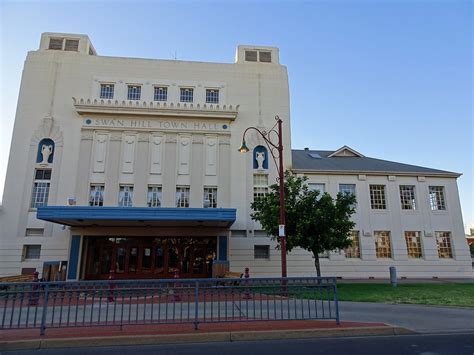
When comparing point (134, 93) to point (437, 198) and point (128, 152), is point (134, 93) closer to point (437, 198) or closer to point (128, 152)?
point (128, 152)

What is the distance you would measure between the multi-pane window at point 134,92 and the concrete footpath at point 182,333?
65.0 ft

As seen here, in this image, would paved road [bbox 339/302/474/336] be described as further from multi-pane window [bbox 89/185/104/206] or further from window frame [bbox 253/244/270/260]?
multi-pane window [bbox 89/185/104/206]

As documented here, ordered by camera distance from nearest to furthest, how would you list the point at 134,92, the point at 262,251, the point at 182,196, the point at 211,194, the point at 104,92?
1. the point at 262,251
2. the point at 182,196
3. the point at 211,194
4. the point at 104,92
5. the point at 134,92

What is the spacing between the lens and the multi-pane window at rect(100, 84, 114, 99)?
24.5m

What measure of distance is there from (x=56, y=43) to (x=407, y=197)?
3002 centimetres

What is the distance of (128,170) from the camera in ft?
74.4

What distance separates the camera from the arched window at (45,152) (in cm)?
2238

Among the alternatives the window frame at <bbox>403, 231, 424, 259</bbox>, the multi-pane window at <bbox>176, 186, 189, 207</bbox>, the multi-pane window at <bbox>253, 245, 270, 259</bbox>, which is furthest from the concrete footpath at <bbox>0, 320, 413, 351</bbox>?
the window frame at <bbox>403, 231, 424, 259</bbox>

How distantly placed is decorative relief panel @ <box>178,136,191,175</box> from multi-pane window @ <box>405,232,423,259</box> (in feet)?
56.1

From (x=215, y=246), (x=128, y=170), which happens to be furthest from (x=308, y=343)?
(x=128, y=170)

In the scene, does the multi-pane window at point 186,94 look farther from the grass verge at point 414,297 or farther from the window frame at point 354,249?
the grass verge at point 414,297

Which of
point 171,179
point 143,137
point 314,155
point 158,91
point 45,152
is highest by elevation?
point 158,91

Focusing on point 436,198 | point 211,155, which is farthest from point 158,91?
point 436,198

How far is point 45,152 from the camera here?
22.4 meters
